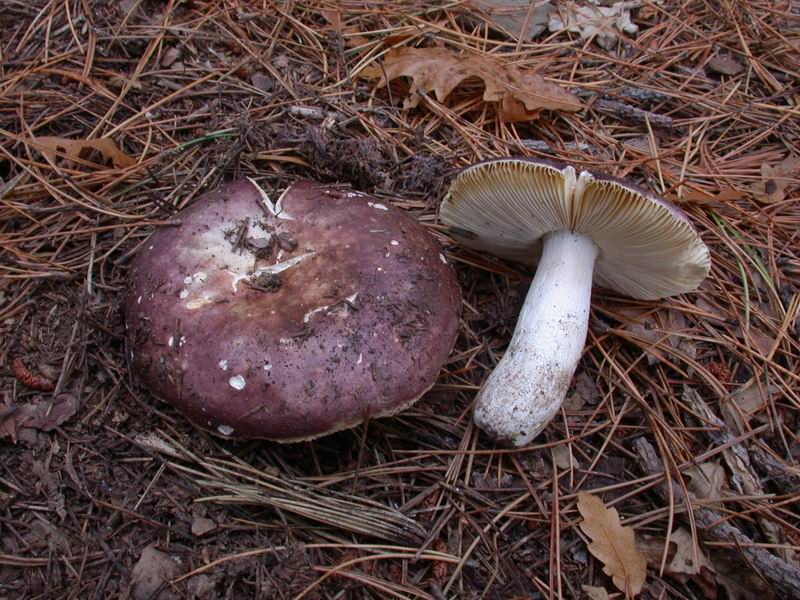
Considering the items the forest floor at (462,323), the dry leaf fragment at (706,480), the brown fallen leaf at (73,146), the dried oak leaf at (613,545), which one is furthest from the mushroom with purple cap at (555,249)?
the brown fallen leaf at (73,146)

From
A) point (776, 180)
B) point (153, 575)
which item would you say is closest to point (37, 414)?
point (153, 575)

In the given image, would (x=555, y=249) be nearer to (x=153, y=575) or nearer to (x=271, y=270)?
(x=271, y=270)

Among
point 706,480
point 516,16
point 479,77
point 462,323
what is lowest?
point 706,480

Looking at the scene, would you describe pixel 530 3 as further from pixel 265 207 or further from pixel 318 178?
pixel 265 207

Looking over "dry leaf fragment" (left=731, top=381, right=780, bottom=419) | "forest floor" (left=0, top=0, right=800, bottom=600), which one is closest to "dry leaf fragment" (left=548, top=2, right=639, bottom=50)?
"forest floor" (left=0, top=0, right=800, bottom=600)

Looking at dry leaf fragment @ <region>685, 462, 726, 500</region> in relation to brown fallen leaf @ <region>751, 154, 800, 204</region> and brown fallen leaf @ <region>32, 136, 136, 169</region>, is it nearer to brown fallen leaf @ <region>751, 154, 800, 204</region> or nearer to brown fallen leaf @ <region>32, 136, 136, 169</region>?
brown fallen leaf @ <region>751, 154, 800, 204</region>

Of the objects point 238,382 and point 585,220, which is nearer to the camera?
point 238,382
